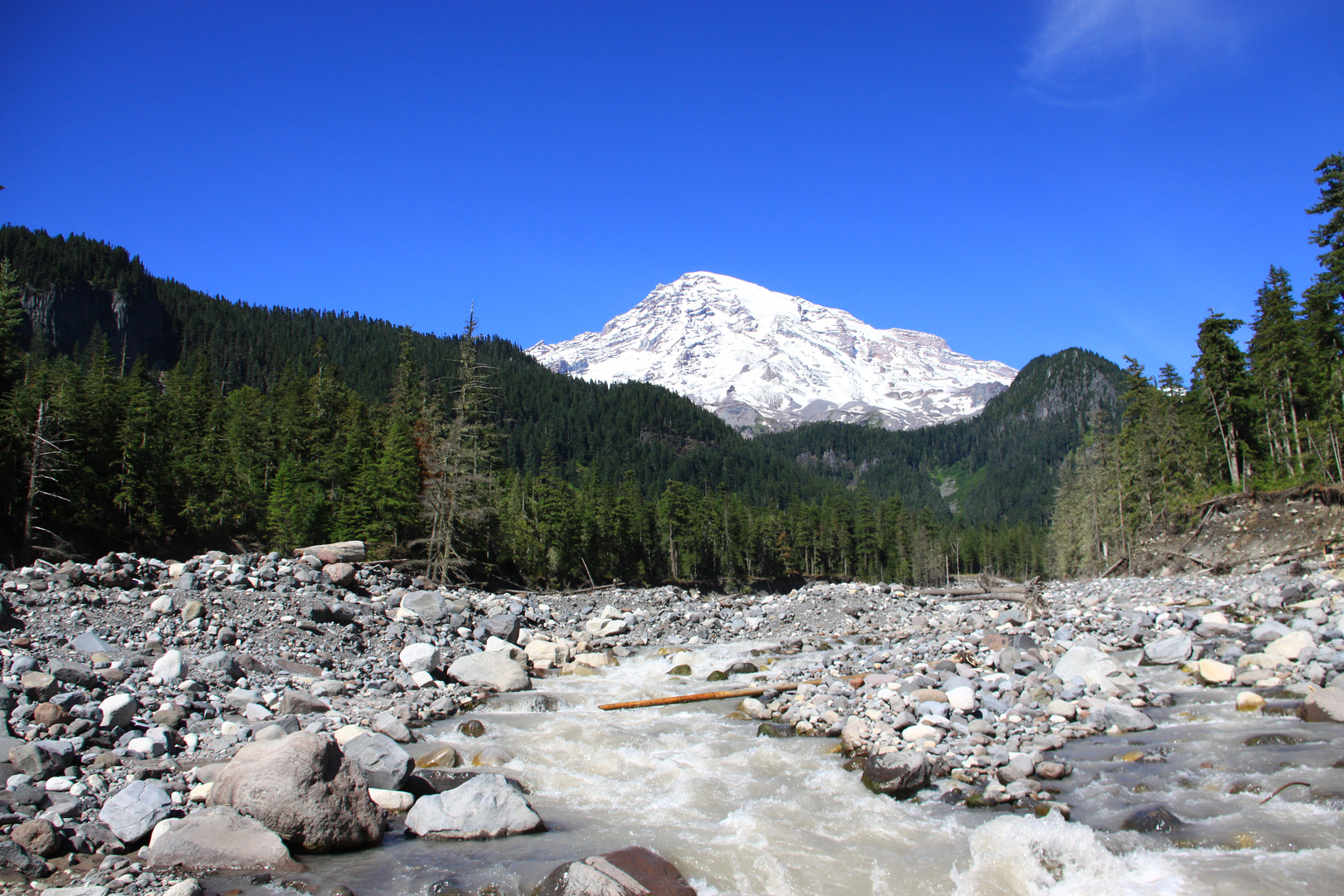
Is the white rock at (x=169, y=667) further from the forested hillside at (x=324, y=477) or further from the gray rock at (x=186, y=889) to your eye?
the forested hillside at (x=324, y=477)

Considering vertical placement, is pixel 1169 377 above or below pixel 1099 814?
above

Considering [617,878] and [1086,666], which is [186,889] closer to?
[617,878]

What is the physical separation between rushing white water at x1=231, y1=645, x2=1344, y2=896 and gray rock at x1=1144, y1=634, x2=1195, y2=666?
3534 mm

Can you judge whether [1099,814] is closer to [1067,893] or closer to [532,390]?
[1067,893]

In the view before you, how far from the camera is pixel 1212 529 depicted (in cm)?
3294

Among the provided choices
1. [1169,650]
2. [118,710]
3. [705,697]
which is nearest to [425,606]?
[705,697]

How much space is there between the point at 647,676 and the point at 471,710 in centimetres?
579

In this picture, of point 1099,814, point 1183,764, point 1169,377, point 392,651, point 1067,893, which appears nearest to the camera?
point 1067,893

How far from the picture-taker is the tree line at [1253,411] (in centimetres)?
3556

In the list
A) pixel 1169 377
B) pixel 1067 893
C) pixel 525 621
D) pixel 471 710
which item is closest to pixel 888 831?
pixel 1067 893

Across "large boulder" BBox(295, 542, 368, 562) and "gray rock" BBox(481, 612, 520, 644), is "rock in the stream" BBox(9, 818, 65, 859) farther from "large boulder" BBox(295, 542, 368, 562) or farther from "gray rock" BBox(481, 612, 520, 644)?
"large boulder" BBox(295, 542, 368, 562)

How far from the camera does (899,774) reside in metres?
9.73

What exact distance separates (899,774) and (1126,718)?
479 cm

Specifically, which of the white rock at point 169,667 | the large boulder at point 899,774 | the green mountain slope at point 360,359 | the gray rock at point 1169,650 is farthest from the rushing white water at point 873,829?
the green mountain slope at point 360,359
